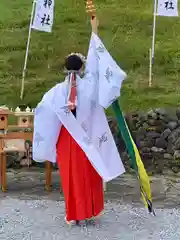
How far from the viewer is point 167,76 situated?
393 inches

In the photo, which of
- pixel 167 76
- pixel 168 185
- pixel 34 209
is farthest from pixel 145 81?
pixel 34 209

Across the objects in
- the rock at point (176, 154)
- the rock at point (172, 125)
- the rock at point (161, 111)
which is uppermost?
the rock at point (161, 111)

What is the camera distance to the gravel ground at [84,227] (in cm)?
452

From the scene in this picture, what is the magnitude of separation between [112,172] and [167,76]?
5.46 m

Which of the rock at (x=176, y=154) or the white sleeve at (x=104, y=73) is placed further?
the rock at (x=176, y=154)

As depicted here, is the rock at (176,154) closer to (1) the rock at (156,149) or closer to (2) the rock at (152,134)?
(1) the rock at (156,149)

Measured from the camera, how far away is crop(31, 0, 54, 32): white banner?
29.8 feet

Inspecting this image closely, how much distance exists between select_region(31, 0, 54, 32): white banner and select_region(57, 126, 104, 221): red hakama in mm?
4761

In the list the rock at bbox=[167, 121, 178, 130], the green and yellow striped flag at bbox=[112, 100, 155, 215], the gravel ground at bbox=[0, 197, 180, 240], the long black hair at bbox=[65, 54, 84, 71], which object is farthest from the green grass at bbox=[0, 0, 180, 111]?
the long black hair at bbox=[65, 54, 84, 71]

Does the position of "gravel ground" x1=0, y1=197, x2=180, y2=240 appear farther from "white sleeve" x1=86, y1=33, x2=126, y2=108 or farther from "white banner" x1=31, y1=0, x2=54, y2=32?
"white banner" x1=31, y1=0, x2=54, y2=32

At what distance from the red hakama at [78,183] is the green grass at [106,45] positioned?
13.1ft

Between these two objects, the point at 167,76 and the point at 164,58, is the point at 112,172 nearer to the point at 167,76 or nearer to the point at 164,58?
the point at 167,76

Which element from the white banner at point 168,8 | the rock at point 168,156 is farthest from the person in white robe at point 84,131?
the white banner at point 168,8

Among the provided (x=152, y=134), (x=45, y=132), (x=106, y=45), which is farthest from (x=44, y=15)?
(x=45, y=132)
